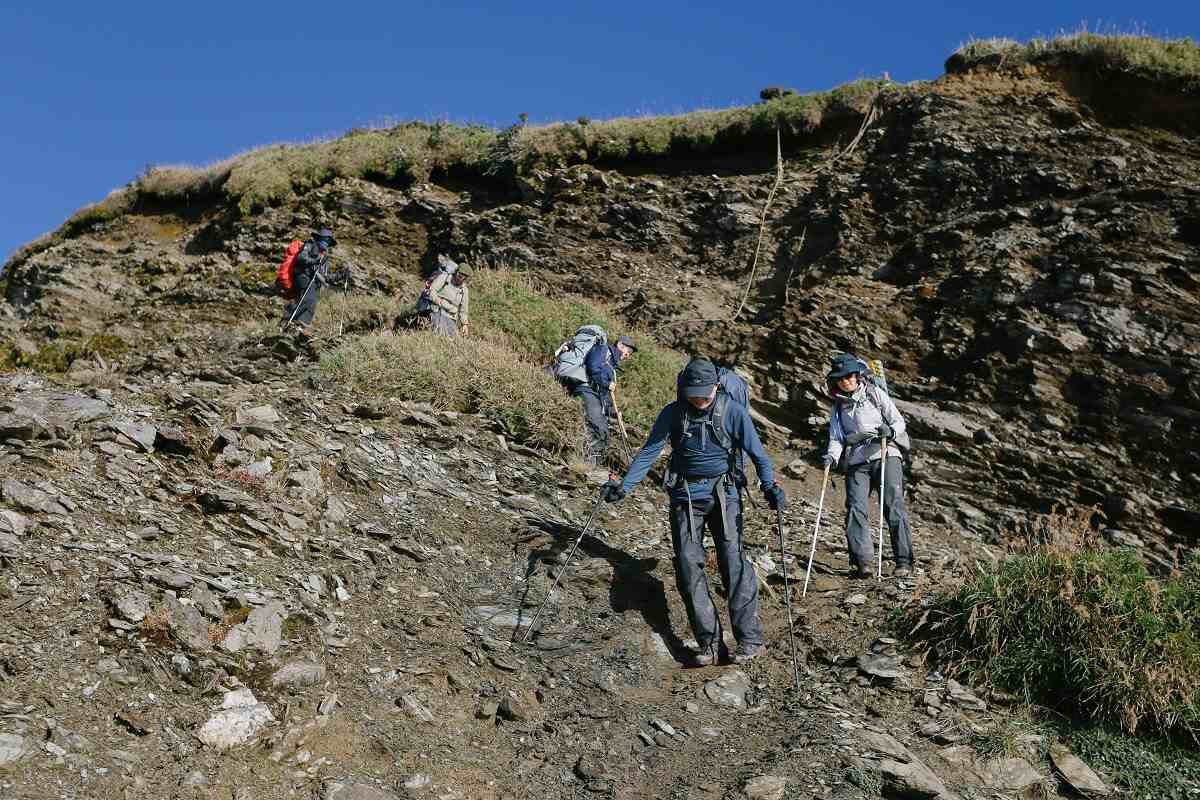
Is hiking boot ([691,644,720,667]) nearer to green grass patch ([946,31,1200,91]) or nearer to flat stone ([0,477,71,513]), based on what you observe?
flat stone ([0,477,71,513])

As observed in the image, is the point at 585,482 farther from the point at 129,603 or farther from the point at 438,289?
the point at 129,603

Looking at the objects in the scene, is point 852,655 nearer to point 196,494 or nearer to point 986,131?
point 196,494

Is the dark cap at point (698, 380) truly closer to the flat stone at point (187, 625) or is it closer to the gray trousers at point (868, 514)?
the gray trousers at point (868, 514)

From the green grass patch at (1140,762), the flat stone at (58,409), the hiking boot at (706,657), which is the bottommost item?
the green grass patch at (1140,762)

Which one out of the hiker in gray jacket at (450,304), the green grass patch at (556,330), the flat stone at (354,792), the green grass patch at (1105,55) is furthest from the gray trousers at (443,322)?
the green grass patch at (1105,55)

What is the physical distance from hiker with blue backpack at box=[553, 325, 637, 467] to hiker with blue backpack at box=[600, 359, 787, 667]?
4.55 m

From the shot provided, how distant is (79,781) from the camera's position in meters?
4.05

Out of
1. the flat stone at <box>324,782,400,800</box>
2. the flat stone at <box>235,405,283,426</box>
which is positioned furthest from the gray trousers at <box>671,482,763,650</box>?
the flat stone at <box>235,405,283,426</box>

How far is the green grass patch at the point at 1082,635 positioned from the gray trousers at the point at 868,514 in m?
1.50

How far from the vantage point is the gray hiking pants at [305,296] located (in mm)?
15178

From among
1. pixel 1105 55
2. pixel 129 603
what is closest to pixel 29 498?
pixel 129 603

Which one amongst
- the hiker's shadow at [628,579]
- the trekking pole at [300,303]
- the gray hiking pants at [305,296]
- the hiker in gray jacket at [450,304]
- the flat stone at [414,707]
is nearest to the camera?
the flat stone at [414,707]

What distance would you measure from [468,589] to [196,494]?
231 cm

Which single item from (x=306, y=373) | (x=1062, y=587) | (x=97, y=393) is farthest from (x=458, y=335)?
(x=1062, y=587)
